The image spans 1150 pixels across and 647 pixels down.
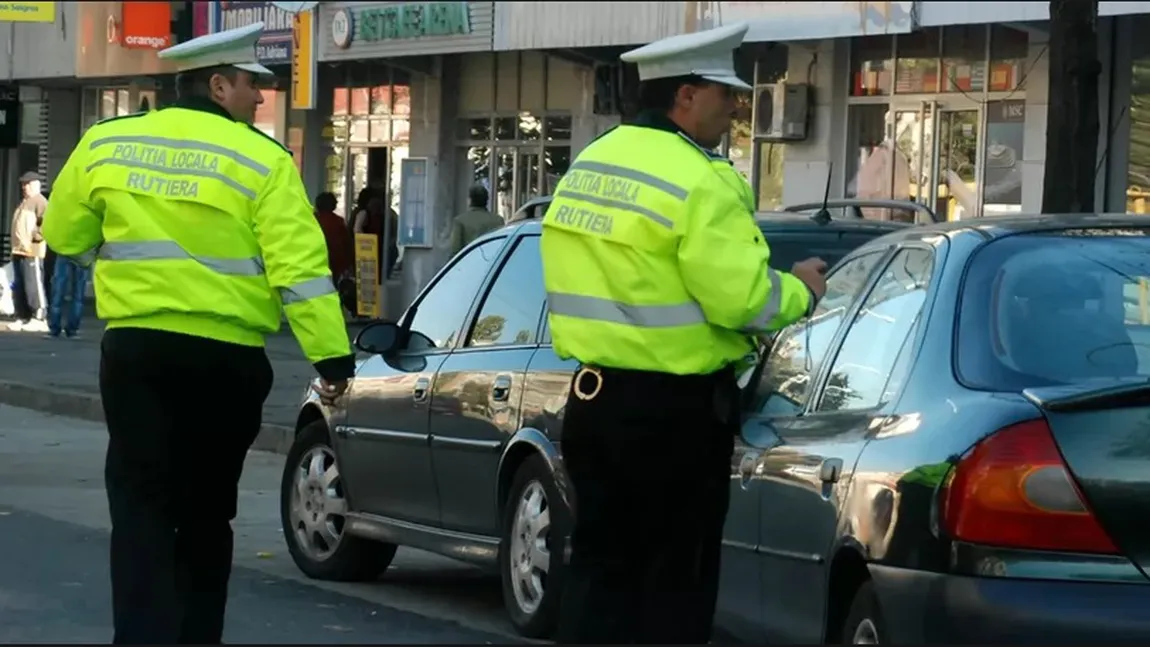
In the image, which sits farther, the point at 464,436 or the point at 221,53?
the point at 464,436

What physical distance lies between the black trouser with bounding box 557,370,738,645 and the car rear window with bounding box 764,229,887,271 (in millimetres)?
2615

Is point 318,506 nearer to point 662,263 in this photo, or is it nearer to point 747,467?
point 747,467

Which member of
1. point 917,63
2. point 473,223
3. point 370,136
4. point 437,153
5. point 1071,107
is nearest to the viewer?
point 1071,107

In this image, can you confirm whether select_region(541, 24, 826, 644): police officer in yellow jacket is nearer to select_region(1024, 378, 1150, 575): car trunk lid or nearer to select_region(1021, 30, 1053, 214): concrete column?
select_region(1024, 378, 1150, 575): car trunk lid

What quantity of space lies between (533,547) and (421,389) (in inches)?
46.7

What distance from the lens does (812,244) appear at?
26.7ft

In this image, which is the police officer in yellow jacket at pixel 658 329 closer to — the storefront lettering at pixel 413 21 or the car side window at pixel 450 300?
the car side window at pixel 450 300

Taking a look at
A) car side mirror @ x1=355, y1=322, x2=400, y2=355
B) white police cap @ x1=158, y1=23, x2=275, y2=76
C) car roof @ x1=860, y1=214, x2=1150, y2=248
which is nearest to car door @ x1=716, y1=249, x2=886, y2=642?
car roof @ x1=860, y1=214, x2=1150, y2=248

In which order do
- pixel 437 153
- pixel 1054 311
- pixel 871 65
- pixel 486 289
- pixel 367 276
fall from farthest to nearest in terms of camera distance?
pixel 437 153, pixel 367 276, pixel 871 65, pixel 486 289, pixel 1054 311

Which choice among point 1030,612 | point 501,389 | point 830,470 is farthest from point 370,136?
point 1030,612

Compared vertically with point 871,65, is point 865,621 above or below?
below

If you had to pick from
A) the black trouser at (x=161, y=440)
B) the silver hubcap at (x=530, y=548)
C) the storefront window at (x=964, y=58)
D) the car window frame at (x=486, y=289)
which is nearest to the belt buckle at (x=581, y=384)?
the black trouser at (x=161, y=440)

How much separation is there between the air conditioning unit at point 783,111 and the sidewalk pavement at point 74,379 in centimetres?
485

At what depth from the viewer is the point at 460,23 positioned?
80.4ft
